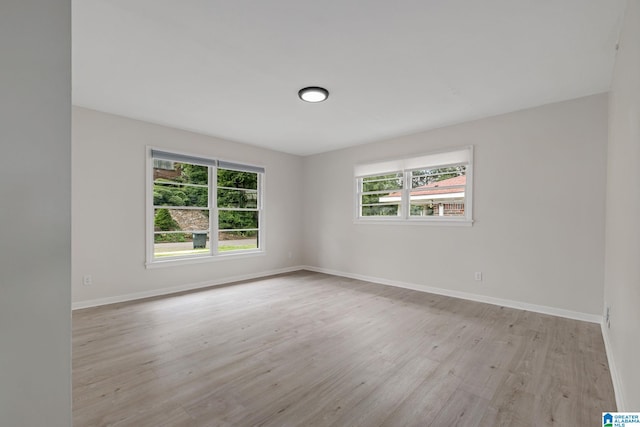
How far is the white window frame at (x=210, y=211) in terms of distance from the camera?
171 inches

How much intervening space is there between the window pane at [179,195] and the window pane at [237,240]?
70 cm

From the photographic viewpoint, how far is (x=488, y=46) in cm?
237

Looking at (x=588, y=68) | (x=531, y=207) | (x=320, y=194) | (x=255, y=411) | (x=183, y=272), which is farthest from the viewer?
(x=320, y=194)

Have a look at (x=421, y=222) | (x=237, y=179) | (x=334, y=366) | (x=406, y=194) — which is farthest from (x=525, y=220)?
(x=237, y=179)

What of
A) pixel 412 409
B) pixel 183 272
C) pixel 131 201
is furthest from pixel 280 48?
pixel 183 272

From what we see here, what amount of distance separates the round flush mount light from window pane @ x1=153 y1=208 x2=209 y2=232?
9.27ft

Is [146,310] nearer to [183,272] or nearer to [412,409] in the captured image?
[183,272]

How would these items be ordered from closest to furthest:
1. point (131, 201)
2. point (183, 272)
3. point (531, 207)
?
1. point (531, 207)
2. point (131, 201)
3. point (183, 272)

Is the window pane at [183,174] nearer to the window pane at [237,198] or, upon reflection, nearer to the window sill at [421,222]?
the window pane at [237,198]

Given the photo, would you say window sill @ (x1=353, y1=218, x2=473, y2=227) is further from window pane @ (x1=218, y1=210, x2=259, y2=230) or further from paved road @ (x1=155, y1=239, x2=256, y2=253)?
paved road @ (x1=155, y1=239, x2=256, y2=253)

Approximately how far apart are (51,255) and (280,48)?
2.17 metres

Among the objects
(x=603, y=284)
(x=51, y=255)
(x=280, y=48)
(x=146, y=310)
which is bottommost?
(x=146, y=310)

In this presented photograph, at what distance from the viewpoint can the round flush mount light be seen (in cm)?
316

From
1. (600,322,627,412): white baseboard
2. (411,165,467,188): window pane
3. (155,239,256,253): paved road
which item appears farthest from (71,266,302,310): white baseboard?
(600,322,627,412): white baseboard
